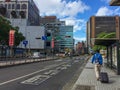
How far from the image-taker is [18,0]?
495 ft

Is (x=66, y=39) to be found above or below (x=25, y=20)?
below

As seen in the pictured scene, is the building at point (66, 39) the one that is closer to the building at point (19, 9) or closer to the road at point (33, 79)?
the building at point (19, 9)

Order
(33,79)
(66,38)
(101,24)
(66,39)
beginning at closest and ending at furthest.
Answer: (33,79) < (66,38) < (101,24) < (66,39)

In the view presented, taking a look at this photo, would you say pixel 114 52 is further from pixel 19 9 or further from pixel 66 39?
pixel 66 39

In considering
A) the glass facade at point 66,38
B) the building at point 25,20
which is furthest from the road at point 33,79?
the glass facade at point 66,38

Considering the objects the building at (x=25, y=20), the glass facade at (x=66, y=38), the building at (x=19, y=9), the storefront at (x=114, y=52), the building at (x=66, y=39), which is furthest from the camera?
the building at (x=66, y=39)

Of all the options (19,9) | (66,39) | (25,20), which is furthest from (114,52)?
(66,39)

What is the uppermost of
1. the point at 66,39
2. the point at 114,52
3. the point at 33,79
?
the point at 66,39

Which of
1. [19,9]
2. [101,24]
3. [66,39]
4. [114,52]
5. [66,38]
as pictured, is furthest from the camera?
[66,39]

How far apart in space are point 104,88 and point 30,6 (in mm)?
144317

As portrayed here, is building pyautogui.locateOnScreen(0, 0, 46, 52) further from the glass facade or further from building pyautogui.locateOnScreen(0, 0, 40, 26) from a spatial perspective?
the glass facade

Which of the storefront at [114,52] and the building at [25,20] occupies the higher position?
the building at [25,20]

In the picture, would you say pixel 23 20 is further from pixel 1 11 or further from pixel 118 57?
pixel 118 57

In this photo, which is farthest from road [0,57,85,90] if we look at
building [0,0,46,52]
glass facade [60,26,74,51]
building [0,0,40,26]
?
glass facade [60,26,74,51]
